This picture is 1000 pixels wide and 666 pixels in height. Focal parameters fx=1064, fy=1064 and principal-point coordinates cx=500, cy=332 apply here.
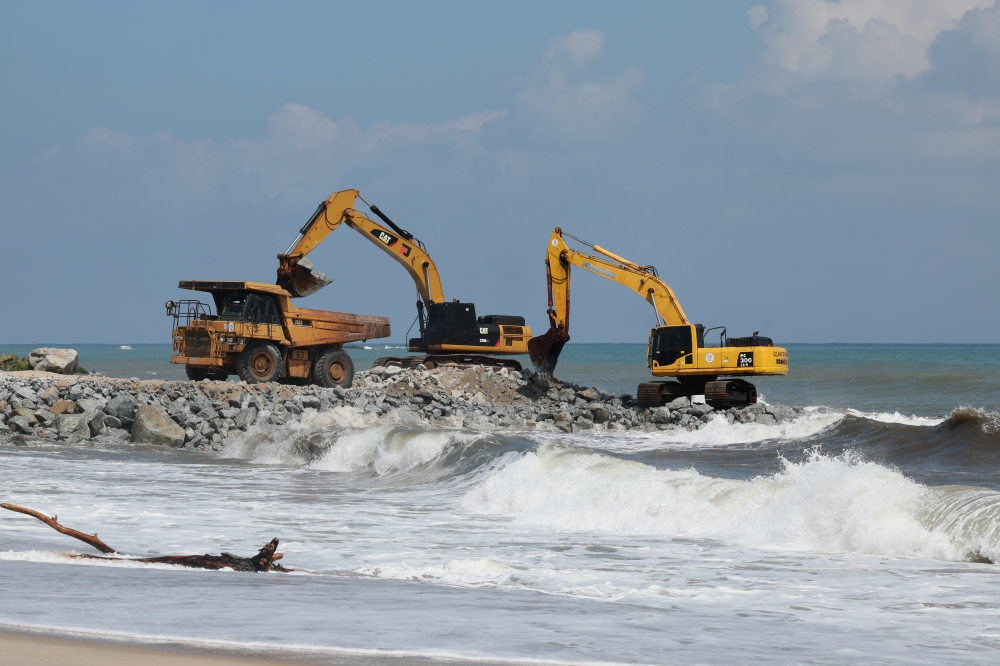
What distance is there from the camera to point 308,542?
848 cm

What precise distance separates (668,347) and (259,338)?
955 cm

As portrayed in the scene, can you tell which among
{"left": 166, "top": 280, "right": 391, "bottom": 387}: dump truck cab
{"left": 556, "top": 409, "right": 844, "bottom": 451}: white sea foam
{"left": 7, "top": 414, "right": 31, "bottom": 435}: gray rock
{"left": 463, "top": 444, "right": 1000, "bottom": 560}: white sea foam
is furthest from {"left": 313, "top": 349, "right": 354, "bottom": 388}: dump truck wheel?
{"left": 463, "top": 444, "right": 1000, "bottom": 560}: white sea foam

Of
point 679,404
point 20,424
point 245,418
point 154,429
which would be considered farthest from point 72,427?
point 679,404

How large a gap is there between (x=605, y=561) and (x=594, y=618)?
2136 millimetres

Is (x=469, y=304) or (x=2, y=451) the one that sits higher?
(x=469, y=304)

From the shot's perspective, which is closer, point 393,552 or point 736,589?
point 736,589

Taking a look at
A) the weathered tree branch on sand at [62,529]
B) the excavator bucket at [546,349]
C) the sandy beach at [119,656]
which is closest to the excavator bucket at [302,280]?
the excavator bucket at [546,349]

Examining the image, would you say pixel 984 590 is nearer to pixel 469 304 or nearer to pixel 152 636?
pixel 152 636

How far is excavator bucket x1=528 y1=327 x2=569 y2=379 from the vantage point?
90.6ft

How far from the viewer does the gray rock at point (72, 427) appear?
1891 centimetres

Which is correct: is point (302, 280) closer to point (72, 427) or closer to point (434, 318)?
point (434, 318)

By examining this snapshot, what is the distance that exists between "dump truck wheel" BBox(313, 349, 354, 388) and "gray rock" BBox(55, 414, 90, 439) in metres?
7.36

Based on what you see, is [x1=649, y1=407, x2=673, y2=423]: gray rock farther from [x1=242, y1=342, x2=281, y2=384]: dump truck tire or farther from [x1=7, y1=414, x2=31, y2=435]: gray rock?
[x1=7, y1=414, x2=31, y2=435]: gray rock

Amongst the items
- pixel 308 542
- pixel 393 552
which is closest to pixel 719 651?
pixel 393 552
